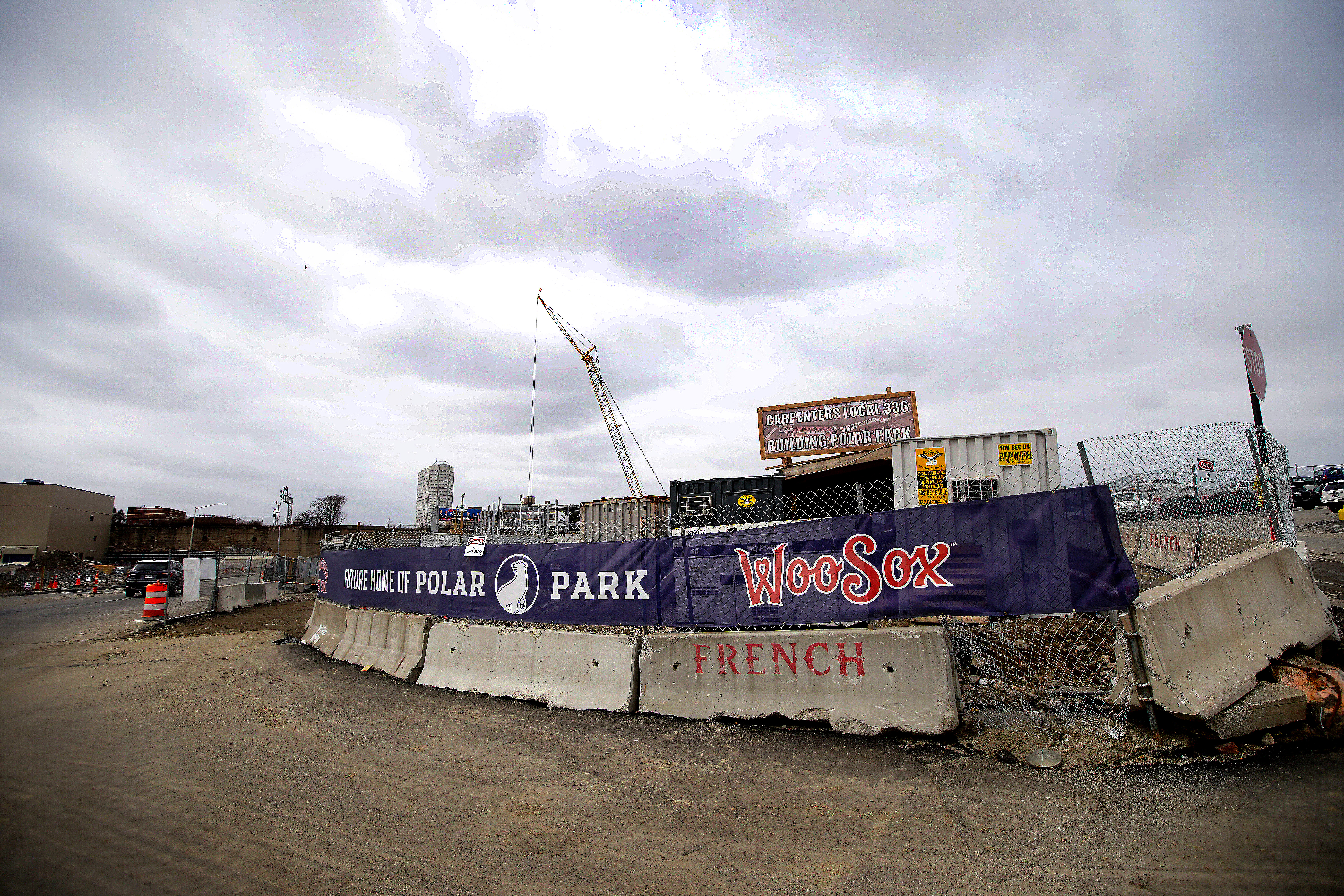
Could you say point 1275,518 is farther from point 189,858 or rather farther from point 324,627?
point 324,627

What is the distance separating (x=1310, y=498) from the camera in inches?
1217

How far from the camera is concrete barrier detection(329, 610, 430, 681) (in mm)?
9297

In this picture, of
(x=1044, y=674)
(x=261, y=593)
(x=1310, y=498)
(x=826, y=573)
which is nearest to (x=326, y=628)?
(x=826, y=573)

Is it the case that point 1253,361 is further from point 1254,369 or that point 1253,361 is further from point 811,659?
point 811,659

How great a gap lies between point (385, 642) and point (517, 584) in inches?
132

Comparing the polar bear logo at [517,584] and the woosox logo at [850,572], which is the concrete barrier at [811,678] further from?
the polar bear logo at [517,584]

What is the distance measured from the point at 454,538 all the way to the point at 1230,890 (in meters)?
23.7

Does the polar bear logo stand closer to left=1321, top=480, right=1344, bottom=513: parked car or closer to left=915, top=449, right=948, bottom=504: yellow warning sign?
left=915, top=449, right=948, bottom=504: yellow warning sign

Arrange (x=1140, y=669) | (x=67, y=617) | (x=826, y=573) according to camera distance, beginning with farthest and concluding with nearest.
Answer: (x=67, y=617)
(x=826, y=573)
(x=1140, y=669)

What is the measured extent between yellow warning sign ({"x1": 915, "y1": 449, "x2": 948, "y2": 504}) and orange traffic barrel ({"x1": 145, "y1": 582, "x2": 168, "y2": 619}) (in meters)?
19.8

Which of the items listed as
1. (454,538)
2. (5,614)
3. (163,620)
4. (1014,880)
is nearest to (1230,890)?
(1014,880)

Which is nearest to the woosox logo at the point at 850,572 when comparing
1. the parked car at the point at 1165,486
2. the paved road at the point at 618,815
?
the paved road at the point at 618,815

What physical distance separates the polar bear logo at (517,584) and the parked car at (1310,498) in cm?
3935

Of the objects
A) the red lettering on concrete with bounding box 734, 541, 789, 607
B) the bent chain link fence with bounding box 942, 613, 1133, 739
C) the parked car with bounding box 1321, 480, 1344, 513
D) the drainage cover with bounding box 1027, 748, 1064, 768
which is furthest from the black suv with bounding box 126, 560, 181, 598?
the parked car with bounding box 1321, 480, 1344, 513
